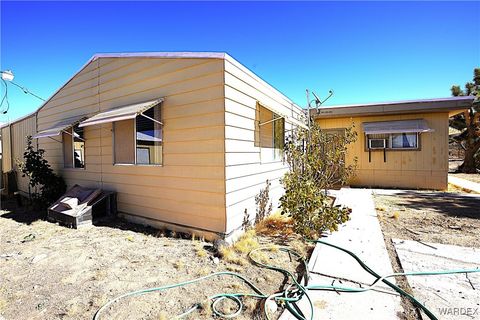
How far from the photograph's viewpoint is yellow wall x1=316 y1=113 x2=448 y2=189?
26.9 ft

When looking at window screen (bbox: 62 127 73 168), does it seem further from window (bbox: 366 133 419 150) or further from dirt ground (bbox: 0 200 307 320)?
window (bbox: 366 133 419 150)

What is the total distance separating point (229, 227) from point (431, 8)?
700cm

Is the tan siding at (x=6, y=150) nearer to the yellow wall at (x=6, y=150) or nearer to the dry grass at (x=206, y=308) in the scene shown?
the yellow wall at (x=6, y=150)

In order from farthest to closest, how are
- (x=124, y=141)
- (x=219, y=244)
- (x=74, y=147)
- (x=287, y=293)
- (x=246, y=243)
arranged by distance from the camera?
A: 1. (x=74, y=147)
2. (x=124, y=141)
3. (x=246, y=243)
4. (x=219, y=244)
5. (x=287, y=293)

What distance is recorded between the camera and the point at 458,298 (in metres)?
2.23

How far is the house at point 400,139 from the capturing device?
813 cm

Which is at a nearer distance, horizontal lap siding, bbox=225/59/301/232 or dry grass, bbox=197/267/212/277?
dry grass, bbox=197/267/212/277

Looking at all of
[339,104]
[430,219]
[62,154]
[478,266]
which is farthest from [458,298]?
[62,154]

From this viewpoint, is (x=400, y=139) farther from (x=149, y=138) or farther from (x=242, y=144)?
(x=149, y=138)

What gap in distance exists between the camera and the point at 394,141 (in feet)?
28.7

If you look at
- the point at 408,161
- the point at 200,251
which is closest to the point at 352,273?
the point at 200,251

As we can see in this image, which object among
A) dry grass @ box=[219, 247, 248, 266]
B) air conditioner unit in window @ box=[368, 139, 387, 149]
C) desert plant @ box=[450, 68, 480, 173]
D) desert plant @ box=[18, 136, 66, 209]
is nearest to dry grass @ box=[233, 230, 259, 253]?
dry grass @ box=[219, 247, 248, 266]

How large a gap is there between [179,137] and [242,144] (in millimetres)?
1121

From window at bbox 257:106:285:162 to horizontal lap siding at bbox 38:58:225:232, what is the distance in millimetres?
1446
